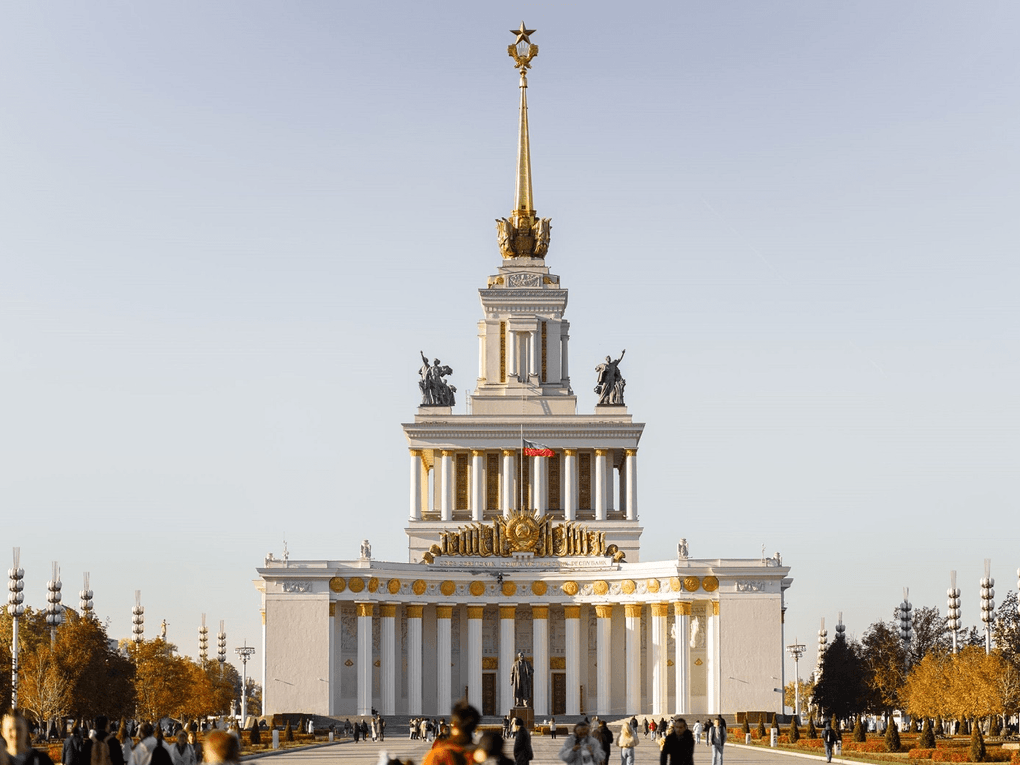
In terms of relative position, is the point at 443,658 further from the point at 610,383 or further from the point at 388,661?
the point at 610,383

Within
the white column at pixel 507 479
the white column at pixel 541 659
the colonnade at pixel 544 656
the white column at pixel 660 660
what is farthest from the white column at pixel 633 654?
the white column at pixel 507 479

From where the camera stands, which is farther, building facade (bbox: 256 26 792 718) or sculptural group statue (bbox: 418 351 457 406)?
sculptural group statue (bbox: 418 351 457 406)

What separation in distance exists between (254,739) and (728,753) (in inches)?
819

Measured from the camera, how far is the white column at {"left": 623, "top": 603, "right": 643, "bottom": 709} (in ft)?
316

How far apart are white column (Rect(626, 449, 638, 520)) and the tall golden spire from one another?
18.8 m

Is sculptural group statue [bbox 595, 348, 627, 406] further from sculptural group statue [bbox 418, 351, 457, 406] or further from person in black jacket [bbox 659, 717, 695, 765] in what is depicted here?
person in black jacket [bbox 659, 717, 695, 765]

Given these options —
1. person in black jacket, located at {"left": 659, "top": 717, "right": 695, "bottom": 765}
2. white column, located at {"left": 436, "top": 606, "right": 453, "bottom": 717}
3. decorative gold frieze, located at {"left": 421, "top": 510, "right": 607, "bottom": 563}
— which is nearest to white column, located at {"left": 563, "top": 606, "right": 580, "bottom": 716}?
decorative gold frieze, located at {"left": 421, "top": 510, "right": 607, "bottom": 563}

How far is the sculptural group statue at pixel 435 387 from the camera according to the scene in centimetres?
11375

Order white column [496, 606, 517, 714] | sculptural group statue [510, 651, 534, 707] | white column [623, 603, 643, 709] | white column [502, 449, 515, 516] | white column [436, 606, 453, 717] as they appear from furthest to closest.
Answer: white column [502, 449, 515, 516] < white column [496, 606, 517, 714] < white column [436, 606, 453, 717] < white column [623, 603, 643, 709] < sculptural group statue [510, 651, 534, 707]

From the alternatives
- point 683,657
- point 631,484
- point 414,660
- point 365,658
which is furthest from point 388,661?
point 631,484

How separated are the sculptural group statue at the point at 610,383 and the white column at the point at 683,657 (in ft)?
77.2

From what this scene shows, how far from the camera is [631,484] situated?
111 metres

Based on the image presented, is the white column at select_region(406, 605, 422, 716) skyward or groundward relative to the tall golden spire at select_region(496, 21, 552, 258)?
groundward

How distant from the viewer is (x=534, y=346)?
117750mm
